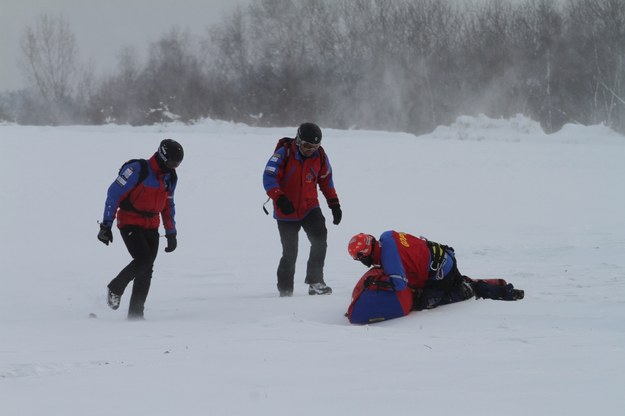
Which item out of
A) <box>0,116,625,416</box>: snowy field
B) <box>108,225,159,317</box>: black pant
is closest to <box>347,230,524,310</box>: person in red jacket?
<box>0,116,625,416</box>: snowy field

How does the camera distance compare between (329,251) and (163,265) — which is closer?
(163,265)

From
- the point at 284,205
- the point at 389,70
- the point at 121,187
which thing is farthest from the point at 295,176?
the point at 389,70

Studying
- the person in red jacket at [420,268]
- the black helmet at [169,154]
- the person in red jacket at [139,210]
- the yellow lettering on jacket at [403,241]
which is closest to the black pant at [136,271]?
the person in red jacket at [139,210]

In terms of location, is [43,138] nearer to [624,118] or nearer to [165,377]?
[165,377]

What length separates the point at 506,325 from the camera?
4.94m

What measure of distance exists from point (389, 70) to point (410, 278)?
33310 millimetres

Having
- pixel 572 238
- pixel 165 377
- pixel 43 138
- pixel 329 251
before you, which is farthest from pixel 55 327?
pixel 43 138

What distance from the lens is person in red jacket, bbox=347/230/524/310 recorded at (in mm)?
5625

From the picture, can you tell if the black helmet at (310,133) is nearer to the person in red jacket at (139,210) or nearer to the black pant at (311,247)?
the black pant at (311,247)

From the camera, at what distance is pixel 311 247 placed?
6.95 m

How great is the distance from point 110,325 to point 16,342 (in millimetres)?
1085

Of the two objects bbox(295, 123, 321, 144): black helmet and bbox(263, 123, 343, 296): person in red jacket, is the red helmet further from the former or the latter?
bbox(295, 123, 321, 144): black helmet

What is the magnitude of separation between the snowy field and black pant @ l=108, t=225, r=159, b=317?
26cm

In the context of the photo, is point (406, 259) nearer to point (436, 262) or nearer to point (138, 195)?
point (436, 262)
